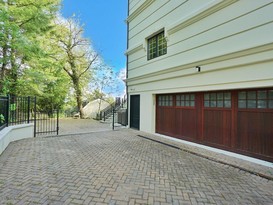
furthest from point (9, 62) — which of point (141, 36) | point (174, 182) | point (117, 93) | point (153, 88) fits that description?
point (174, 182)

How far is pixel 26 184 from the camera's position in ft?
13.3

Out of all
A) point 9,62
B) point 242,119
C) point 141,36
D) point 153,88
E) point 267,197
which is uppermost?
point 141,36

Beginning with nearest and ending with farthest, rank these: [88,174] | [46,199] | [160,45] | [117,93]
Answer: [46,199] → [88,174] → [160,45] → [117,93]

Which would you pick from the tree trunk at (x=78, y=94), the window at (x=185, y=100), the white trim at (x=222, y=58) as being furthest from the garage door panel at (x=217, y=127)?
the tree trunk at (x=78, y=94)

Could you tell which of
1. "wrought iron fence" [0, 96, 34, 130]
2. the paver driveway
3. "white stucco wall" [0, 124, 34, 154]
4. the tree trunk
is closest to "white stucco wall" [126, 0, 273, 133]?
the paver driveway

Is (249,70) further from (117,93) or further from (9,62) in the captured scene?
(117,93)

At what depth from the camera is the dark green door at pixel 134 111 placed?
1234 centimetres

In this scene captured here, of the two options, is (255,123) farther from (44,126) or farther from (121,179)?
(44,126)

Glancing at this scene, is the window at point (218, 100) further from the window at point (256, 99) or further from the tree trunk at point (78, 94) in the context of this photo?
the tree trunk at point (78, 94)

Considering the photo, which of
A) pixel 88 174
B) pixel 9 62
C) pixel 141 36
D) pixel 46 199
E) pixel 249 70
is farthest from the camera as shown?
pixel 9 62

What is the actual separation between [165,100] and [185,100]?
5.06ft

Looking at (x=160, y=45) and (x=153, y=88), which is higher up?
(x=160, y=45)

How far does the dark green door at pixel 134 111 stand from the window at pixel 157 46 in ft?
9.38

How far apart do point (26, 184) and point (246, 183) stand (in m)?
4.70
